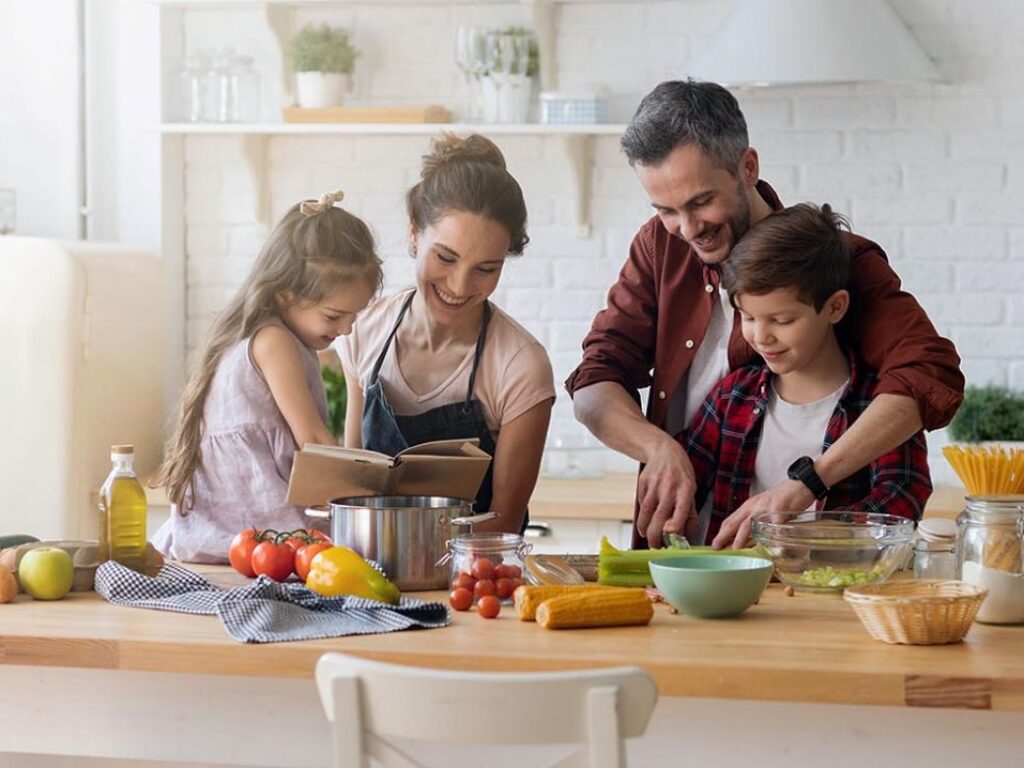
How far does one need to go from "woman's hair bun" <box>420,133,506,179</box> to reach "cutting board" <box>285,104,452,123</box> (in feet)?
4.70

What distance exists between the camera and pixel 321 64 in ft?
14.5

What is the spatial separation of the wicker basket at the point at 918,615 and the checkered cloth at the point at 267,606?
1.89ft

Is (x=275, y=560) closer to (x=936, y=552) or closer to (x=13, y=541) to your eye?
(x=13, y=541)

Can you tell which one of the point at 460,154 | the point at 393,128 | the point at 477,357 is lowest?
the point at 477,357

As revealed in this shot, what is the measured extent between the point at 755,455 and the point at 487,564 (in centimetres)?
74

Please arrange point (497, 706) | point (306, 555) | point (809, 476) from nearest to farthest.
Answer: point (497, 706) < point (306, 555) < point (809, 476)

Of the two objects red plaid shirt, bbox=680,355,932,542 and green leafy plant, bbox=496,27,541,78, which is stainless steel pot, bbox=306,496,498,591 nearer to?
red plaid shirt, bbox=680,355,932,542

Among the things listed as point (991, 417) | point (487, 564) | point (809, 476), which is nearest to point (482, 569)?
point (487, 564)

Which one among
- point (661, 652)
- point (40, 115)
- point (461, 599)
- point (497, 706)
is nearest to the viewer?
point (497, 706)

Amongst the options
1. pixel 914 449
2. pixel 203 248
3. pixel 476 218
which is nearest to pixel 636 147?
pixel 476 218

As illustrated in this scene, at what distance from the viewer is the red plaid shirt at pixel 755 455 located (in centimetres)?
273

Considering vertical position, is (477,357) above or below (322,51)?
below

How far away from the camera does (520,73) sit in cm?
434

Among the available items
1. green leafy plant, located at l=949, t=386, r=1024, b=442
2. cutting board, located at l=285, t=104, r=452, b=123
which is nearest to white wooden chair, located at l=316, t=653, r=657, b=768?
green leafy plant, located at l=949, t=386, r=1024, b=442
